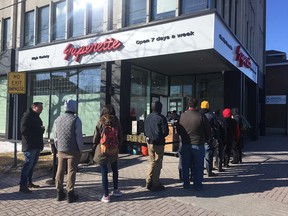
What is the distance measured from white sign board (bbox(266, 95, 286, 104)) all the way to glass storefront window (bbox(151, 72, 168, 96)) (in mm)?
14466

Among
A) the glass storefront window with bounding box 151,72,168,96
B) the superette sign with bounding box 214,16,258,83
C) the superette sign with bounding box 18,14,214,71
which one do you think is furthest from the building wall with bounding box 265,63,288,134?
the superette sign with bounding box 18,14,214,71

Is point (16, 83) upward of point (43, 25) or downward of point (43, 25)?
downward

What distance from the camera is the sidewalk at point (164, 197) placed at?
5398mm

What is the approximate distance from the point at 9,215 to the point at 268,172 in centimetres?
679

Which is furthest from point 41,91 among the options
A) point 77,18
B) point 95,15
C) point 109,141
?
point 109,141

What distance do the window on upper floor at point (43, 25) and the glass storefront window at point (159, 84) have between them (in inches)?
225

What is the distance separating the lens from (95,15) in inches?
538

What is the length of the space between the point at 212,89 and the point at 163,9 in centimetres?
618

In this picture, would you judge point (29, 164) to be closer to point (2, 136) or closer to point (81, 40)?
point (81, 40)

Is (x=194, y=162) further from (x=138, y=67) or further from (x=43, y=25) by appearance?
(x=43, y=25)

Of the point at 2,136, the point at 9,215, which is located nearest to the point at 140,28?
the point at 9,215

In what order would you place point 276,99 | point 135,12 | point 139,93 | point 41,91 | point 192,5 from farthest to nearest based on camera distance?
point 276,99 → point 41,91 → point 139,93 → point 135,12 → point 192,5

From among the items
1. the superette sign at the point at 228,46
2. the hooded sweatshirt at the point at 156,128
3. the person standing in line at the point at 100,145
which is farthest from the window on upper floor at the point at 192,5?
the person standing in line at the point at 100,145

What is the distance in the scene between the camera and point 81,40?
44.7ft
